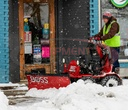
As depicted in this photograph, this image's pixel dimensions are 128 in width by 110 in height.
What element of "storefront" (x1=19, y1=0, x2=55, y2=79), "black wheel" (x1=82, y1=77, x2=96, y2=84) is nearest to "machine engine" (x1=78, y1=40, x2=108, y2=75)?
"black wheel" (x1=82, y1=77, x2=96, y2=84)

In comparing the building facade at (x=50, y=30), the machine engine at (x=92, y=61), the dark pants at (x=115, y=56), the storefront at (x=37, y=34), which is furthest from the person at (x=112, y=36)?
the storefront at (x=37, y=34)

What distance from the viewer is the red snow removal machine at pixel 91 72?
825cm

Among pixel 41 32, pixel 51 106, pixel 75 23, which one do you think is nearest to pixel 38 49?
pixel 41 32

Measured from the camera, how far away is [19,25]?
11.5 m

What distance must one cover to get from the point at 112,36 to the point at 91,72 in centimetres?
102

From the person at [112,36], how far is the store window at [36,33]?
9.75 feet

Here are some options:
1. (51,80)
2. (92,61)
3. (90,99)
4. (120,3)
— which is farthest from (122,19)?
(90,99)

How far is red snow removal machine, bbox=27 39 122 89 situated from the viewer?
8250 mm

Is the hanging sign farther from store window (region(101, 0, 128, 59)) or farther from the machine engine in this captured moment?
the machine engine

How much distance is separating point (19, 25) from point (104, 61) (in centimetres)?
377

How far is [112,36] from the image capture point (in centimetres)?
883

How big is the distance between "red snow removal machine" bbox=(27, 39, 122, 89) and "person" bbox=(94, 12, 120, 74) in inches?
6.5

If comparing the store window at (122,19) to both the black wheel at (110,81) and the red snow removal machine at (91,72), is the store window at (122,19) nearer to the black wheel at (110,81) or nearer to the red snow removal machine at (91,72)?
the red snow removal machine at (91,72)

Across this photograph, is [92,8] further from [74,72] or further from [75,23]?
[74,72]
